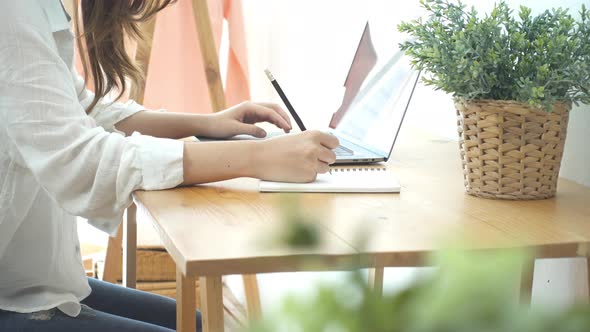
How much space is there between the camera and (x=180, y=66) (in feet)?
8.50

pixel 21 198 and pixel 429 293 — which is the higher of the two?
pixel 429 293

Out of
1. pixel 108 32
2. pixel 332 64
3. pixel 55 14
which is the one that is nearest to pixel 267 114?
pixel 108 32

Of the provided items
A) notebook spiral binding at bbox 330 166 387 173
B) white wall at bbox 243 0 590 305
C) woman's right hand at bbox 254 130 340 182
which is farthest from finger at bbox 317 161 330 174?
white wall at bbox 243 0 590 305

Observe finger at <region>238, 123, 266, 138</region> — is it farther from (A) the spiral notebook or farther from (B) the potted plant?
(B) the potted plant

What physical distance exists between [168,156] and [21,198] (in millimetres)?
230

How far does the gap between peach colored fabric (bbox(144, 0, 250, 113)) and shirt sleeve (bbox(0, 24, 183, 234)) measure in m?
1.57

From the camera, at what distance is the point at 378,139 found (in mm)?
1357

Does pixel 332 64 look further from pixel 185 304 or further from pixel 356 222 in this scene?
pixel 356 222

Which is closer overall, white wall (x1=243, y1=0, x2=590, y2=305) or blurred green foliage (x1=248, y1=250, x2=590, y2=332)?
blurred green foliage (x1=248, y1=250, x2=590, y2=332)

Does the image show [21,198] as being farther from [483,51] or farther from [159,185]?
[483,51]

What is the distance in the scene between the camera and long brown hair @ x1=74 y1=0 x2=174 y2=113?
4.16ft

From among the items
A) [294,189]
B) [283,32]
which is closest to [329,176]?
[294,189]

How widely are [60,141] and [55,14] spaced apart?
0.21 meters

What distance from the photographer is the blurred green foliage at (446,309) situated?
0.17 metres
